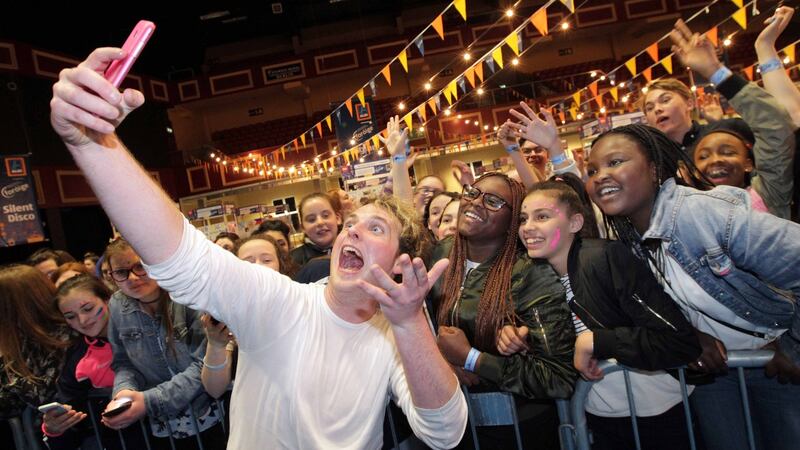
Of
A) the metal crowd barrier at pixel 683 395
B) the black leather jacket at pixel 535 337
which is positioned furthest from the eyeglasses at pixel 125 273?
the metal crowd barrier at pixel 683 395

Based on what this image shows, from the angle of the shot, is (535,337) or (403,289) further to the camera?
(535,337)

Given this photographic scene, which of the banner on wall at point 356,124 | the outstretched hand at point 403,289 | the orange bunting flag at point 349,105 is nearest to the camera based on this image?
the outstretched hand at point 403,289

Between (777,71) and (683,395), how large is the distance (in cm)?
215

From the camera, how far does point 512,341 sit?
6.53 ft

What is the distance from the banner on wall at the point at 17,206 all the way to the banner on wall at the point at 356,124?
6.63 m

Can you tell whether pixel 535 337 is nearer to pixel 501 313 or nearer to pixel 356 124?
pixel 501 313

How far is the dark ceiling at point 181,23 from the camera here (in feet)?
43.6

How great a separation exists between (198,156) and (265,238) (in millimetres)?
14936

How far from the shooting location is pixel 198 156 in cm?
1669

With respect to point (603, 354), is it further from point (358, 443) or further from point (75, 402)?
point (75, 402)

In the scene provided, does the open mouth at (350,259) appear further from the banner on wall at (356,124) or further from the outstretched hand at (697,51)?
the banner on wall at (356,124)

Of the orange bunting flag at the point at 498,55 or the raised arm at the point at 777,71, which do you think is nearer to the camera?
the raised arm at the point at 777,71

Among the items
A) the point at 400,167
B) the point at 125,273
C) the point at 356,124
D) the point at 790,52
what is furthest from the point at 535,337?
the point at 790,52

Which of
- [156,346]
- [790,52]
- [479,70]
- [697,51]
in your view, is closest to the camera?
[156,346]
